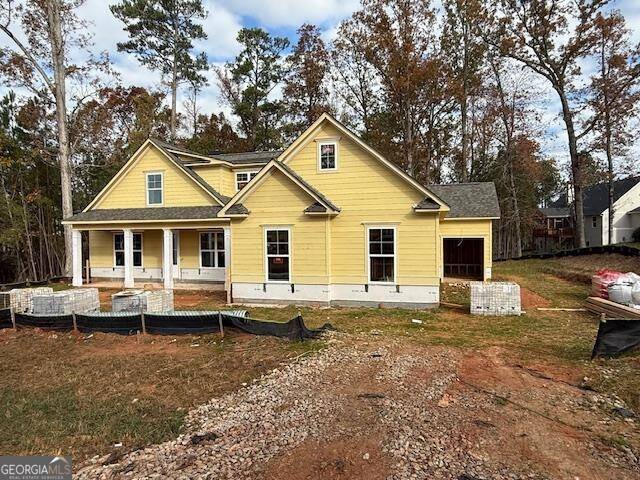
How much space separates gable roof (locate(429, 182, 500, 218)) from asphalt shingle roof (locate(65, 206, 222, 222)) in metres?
11.1

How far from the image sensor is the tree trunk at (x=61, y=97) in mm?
21312

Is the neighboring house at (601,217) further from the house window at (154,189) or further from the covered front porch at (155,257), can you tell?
the house window at (154,189)

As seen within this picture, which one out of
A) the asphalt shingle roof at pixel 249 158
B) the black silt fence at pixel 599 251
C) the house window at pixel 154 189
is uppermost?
the asphalt shingle roof at pixel 249 158

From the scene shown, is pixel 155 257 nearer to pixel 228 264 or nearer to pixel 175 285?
pixel 175 285

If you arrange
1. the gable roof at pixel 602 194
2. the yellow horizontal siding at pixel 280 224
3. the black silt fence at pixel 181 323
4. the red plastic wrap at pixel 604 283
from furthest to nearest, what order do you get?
1. the gable roof at pixel 602 194
2. the yellow horizontal siding at pixel 280 224
3. the red plastic wrap at pixel 604 283
4. the black silt fence at pixel 181 323

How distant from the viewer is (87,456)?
4.78 m

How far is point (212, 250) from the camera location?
19.2 metres

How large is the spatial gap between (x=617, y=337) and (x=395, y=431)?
543 cm

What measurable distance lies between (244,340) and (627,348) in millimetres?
7995

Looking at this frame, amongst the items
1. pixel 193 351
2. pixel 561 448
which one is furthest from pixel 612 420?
pixel 193 351

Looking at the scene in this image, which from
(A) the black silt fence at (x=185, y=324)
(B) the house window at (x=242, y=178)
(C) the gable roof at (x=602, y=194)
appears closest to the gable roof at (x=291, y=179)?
(A) the black silt fence at (x=185, y=324)

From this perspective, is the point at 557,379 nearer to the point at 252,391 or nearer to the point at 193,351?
the point at 252,391

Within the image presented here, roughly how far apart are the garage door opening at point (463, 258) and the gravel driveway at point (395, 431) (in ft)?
49.1

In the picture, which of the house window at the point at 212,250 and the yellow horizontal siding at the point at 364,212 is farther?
the house window at the point at 212,250
